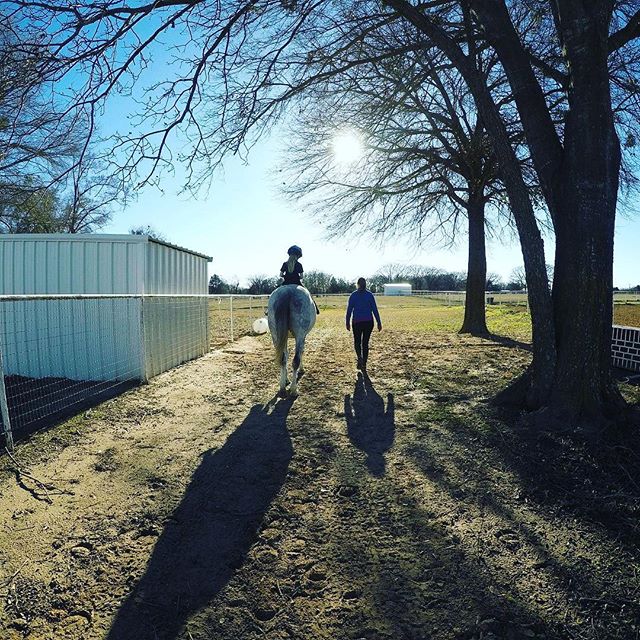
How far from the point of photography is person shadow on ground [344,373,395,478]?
4.19m

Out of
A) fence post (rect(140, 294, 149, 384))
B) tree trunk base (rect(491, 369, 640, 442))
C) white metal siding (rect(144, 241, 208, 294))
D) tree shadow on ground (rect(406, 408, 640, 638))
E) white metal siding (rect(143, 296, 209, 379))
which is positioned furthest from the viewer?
white metal siding (rect(144, 241, 208, 294))

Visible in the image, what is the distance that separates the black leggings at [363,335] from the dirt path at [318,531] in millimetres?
2536

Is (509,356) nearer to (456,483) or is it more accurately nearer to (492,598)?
(456,483)

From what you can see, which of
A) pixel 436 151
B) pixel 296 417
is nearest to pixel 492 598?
pixel 296 417

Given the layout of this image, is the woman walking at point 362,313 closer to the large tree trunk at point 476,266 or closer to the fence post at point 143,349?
the fence post at point 143,349

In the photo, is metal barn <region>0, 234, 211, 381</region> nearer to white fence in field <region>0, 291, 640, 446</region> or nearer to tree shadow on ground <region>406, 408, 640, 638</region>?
white fence in field <region>0, 291, 640, 446</region>

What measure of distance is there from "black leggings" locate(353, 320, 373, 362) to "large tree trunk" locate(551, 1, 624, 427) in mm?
3543

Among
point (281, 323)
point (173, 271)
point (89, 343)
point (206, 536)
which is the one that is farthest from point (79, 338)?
point (206, 536)

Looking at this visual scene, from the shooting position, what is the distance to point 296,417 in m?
5.43

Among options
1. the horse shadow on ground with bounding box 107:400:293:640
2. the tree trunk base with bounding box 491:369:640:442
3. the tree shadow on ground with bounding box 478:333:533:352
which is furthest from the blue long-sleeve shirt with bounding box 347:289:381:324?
the tree shadow on ground with bounding box 478:333:533:352

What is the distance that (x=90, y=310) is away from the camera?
24.6 ft

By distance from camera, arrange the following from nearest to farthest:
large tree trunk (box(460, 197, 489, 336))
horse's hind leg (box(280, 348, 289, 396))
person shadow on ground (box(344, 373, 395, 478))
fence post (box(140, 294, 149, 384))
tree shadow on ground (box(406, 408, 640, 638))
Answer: tree shadow on ground (box(406, 408, 640, 638))
person shadow on ground (box(344, 373, 395, 478))
horse's hind leg (box(280, 348, 289, 396))
fence post (box(140, 294, 149, 384))
large tree trunk (box(460, 197, 489, 336))

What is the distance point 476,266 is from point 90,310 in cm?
1185

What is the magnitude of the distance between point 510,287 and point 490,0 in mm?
85782
